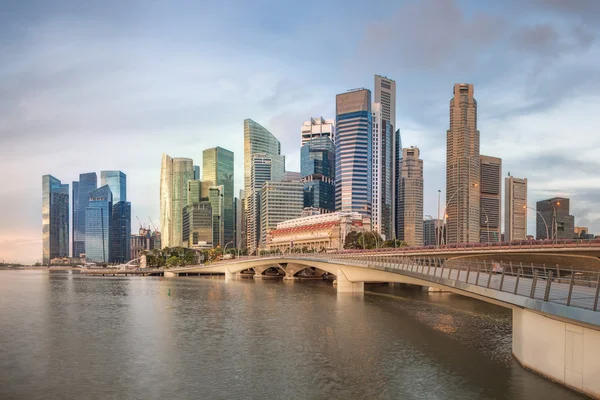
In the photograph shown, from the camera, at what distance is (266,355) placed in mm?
Result: 36062

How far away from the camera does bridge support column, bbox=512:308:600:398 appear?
21828 mm

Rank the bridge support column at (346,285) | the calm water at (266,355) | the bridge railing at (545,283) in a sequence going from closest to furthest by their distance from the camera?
1. the bridge railing at (545,283)
2. the calm water at (266,355)
3. the bridge support column at (346,285)

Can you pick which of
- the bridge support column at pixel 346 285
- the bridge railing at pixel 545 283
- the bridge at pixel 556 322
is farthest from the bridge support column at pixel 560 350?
the bridge support column at pixel 346 285

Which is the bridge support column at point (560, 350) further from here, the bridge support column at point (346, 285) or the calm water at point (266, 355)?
the bridge support column at point (346, 285)

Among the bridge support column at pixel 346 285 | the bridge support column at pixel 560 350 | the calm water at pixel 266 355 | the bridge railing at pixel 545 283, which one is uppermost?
the bridge railing at pixel 545 283

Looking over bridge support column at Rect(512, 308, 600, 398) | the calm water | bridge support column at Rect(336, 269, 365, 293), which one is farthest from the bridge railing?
bridge support column at Rect(336, 269, 365, 293)

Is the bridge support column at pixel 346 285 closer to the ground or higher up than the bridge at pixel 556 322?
closer to the ground

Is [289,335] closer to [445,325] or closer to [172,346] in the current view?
[172,346]

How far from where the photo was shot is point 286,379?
29.6 metres

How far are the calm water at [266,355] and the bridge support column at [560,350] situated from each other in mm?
709

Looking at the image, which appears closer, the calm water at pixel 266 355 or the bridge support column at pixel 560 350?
the bridge support column at pixel 560 350

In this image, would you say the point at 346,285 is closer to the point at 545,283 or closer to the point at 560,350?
the point at 545,283

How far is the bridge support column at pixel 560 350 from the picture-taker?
21.8 m

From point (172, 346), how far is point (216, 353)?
4.82 metres
